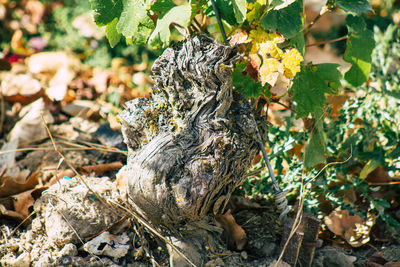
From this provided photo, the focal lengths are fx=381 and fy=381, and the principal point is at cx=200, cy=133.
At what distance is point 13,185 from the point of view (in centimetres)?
192

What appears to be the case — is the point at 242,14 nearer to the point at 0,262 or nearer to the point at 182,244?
the point at 182,244

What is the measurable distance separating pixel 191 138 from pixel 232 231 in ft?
1.70

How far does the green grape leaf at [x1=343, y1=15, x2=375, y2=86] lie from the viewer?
1.61 metres

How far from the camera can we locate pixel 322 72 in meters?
1.60

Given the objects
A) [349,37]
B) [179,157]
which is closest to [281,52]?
[349,37]

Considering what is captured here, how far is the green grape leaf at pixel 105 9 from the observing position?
1.46 meters

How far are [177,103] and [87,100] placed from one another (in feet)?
5.86

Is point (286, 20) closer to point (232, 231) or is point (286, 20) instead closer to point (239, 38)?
point (239, 38)

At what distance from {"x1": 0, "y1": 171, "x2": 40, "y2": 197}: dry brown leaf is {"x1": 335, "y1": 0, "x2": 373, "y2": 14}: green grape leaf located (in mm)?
1658

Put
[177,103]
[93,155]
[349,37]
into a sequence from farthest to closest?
[93,155] → [349,37] → [177,103]

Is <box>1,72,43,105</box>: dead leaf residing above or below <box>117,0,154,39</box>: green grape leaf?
below

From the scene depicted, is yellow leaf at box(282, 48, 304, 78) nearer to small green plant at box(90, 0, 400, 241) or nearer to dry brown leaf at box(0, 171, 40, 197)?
small green plant at box(90, 0, 400, 241)

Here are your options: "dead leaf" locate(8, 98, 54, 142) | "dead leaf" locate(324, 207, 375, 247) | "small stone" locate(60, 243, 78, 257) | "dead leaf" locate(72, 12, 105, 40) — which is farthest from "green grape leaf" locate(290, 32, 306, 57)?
"dead leaf" locate(72, 12, 105, 40)

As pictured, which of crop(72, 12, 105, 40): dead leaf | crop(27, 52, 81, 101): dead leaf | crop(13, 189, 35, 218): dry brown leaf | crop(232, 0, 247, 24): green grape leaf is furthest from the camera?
crop(72, 12, 105, 40): dead leaf
